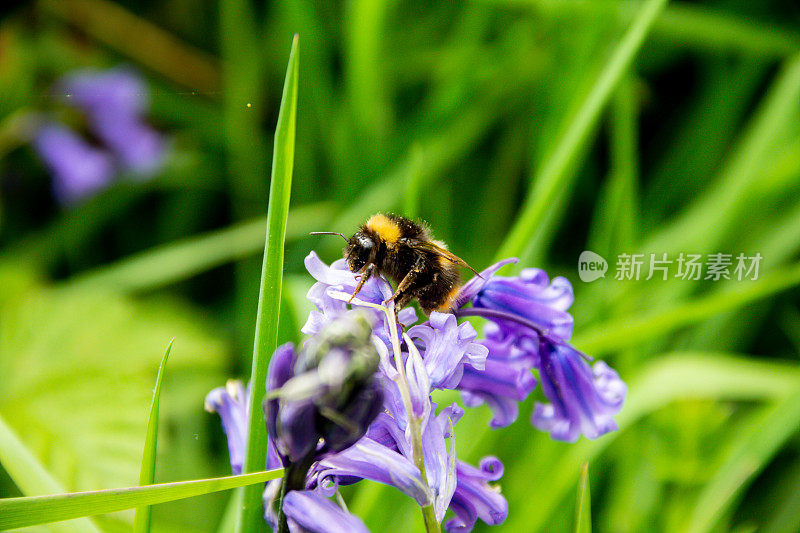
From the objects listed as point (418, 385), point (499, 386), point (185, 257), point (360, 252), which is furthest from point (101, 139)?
point (418, 385)

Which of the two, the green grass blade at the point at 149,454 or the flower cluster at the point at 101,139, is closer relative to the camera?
the green grass blade at the point at 149,454

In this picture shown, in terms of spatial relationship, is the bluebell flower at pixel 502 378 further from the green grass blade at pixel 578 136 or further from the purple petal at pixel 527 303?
the green grass blade at pixel 578 136

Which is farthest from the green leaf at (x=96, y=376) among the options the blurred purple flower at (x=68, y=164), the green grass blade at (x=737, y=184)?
the green grass blade at (x=737, y=184)

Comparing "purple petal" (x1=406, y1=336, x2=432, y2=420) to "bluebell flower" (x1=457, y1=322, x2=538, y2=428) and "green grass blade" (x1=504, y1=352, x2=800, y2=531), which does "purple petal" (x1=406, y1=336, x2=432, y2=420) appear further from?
"green grass blade" (x1=504, y1=352, x2=800, y2=531)

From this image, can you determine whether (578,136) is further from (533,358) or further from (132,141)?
(132,141)

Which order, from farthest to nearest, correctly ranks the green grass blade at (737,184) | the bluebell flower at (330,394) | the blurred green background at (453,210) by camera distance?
the green grass blade at (737,184) → the blurred green background at (453,210) → the bluebell flower at (330,394)

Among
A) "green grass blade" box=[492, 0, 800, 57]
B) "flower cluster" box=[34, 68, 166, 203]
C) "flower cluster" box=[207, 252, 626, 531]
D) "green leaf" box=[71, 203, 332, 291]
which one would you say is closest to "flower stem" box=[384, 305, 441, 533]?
"flower cluster" box=[207, 252, 626, 531]

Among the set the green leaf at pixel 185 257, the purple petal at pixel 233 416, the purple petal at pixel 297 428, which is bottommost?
the green leaf at pixel 185 257
